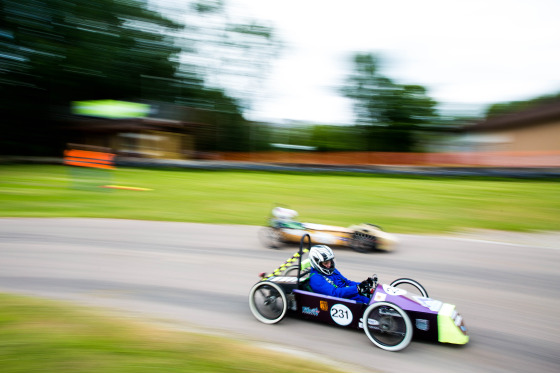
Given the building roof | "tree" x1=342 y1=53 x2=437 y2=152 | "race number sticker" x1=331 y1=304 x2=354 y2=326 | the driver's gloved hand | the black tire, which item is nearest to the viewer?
"race number sticker" x1=331 y1=304 x2=354 y2=326

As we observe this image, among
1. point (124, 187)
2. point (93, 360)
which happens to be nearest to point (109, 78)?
point (124, 187)

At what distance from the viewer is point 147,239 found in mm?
8508

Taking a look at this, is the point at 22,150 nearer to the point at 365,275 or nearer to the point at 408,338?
the point at 365,275

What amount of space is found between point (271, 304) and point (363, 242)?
3.05 metres

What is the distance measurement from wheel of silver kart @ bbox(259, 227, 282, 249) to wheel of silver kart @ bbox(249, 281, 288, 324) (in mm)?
2866

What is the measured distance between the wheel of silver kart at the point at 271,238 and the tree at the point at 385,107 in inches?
946

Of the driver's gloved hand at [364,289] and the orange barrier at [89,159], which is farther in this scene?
the orange barrier at [89,159]

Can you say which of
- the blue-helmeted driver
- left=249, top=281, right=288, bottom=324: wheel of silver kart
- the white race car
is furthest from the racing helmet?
the white race car

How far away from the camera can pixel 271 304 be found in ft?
17.0

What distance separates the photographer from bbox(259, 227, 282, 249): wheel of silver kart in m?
8.10

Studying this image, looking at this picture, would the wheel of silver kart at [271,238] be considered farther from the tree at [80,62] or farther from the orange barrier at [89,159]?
the tree at [80,62]

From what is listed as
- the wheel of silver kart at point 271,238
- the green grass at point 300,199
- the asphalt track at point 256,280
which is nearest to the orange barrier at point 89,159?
the green grass at point 300,199

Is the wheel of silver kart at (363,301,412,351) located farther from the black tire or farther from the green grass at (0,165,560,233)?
the green grass at (0,165,560,233)

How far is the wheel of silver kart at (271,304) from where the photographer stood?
4.98 m
